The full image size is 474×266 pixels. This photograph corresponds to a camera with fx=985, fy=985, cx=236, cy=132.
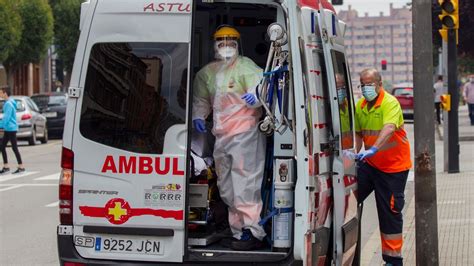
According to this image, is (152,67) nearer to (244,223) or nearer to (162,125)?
(162,125)

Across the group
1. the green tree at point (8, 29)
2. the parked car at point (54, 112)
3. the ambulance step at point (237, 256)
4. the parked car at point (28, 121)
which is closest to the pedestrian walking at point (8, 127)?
the parked car at point (28, 121)

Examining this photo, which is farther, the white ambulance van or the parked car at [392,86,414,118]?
the parked car at [392,86,414,118]

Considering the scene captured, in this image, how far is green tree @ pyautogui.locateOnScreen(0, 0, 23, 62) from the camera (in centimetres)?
4206

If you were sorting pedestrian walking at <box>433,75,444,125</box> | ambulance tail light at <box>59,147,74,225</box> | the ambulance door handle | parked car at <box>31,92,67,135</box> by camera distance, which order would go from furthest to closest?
pedestrian walking at <box>433,75,444,125</box> < parked car at <box>31,92,67,135</box> < ambulance tail light at <box>59,147,74,225</box> < the ambulance door handle

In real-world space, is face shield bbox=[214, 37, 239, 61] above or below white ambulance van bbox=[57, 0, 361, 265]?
above

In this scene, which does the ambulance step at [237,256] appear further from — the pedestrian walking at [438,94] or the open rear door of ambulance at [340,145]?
the pedestrian walking at [438,94]

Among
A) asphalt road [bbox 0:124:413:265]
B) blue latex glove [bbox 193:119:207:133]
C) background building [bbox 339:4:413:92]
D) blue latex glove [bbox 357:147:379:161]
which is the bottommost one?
asphalt road [bbox 0:124:413:265]

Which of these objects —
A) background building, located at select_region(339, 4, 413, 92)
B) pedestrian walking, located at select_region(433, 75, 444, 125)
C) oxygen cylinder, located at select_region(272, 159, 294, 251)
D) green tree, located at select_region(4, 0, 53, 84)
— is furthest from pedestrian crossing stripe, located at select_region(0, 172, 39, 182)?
background building, located at select_region(339, 4, 413, 92)

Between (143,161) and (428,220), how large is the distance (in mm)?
3106

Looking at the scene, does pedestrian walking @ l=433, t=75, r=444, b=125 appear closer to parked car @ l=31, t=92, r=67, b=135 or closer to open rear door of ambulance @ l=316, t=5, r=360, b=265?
parked car @ l=31, t=92, r=67, b=135

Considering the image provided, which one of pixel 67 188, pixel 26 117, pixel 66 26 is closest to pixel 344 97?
pixel 67 188

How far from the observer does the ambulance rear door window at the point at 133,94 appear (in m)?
6.57

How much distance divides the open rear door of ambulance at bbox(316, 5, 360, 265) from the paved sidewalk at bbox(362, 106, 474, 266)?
66.7 inches

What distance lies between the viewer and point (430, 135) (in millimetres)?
8461
